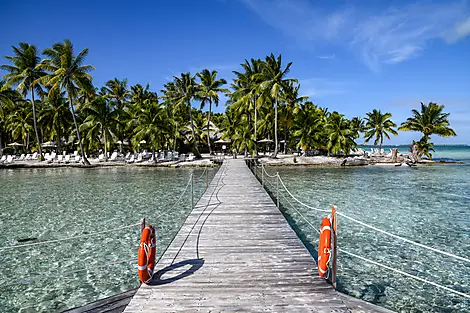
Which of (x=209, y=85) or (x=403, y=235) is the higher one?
(x=209, y=85)

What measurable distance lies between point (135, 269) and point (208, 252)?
222 centimetres

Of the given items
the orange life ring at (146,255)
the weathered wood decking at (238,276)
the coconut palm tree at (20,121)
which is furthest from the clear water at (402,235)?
the coconut palm tree at (20,121)

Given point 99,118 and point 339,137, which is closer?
point 99,118

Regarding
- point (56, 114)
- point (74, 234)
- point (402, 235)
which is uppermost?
point (56, 114)

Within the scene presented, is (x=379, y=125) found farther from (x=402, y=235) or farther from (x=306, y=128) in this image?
(x=402, y=235)

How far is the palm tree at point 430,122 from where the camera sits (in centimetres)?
3454

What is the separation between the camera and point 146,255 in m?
3.86

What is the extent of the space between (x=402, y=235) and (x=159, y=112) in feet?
91.2

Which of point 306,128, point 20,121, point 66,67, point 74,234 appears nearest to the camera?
point 74,234

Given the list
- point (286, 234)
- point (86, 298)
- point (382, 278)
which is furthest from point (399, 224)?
point (86, 298)

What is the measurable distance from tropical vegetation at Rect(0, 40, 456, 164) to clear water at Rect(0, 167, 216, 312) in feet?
51.9

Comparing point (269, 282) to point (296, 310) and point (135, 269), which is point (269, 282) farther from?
point (135, 269)

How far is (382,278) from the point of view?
18.6ft

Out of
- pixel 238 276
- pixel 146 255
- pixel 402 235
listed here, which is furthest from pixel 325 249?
pixel 402 235
